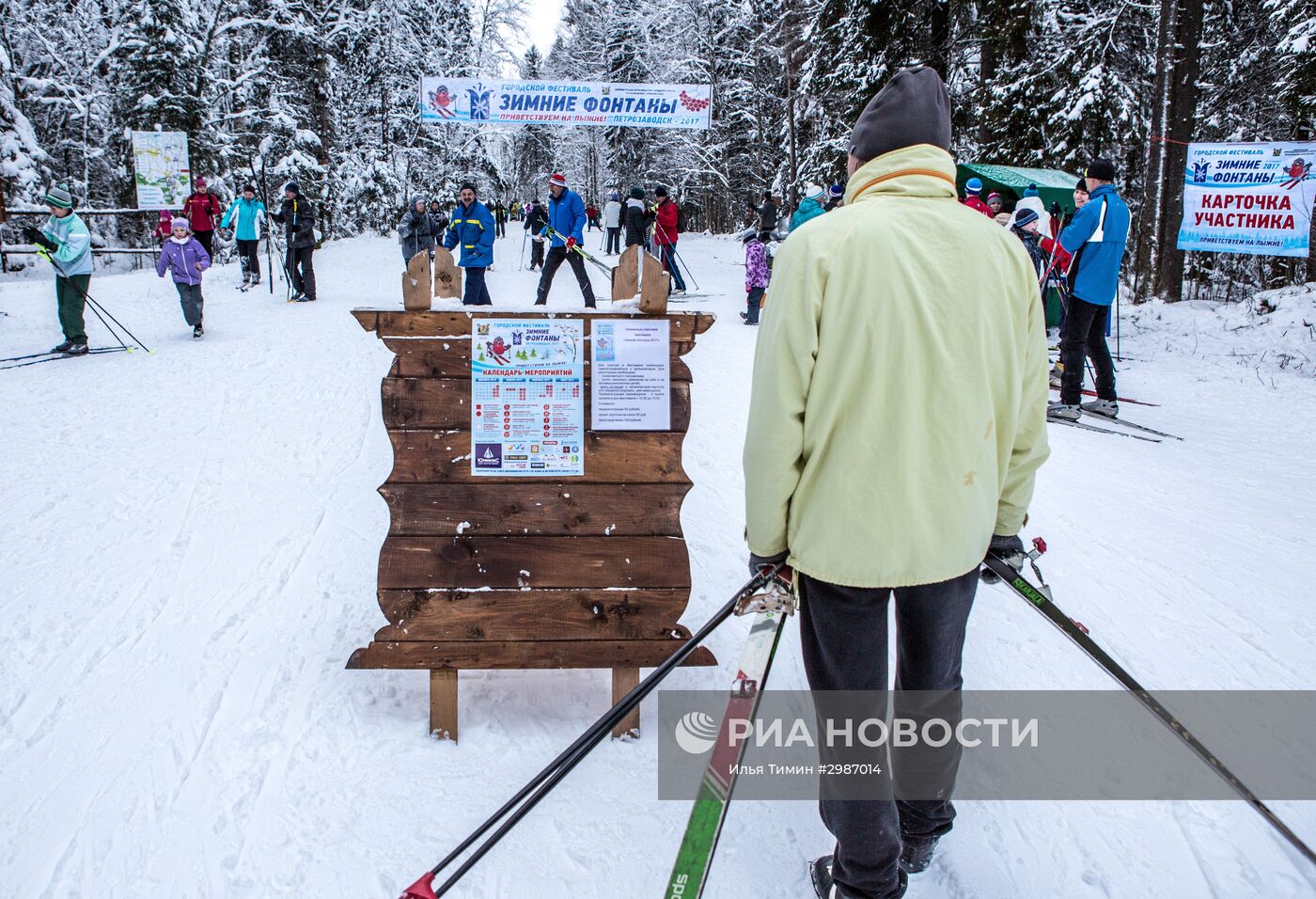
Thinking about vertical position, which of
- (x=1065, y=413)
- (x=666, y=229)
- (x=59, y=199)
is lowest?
(x=1065, y=413)

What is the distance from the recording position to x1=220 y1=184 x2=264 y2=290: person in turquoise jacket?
14.1m

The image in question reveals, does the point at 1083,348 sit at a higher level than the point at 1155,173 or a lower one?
lower

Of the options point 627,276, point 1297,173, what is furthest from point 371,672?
point 1297,173

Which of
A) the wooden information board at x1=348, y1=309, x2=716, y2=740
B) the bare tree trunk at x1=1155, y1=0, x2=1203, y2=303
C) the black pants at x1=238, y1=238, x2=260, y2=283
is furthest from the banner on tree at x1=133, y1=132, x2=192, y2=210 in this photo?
the bare tree trunk at x1=1155, y1=0, x2=1203, y2=303

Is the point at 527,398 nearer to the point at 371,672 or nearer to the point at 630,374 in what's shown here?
the point at 630,374

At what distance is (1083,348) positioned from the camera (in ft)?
23.4

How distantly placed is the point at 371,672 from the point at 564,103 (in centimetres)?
1620

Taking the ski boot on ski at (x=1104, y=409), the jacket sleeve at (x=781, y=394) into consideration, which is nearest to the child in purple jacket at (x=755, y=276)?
the ski boot on ski at (x=1104, y=409)

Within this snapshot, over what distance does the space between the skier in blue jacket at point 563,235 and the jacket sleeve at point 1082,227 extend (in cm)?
596

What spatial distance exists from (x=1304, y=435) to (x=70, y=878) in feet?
28.2

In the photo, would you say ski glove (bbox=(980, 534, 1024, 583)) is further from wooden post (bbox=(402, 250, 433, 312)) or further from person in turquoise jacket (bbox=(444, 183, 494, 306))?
person in turquoise jacket (bbox=(444, 183, 494, 306))

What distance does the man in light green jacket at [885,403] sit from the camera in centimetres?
182

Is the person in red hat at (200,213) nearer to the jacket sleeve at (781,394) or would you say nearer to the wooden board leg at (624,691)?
the wooden board leg at (624,691)

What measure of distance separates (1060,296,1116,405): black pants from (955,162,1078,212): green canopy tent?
5197 millimetres
